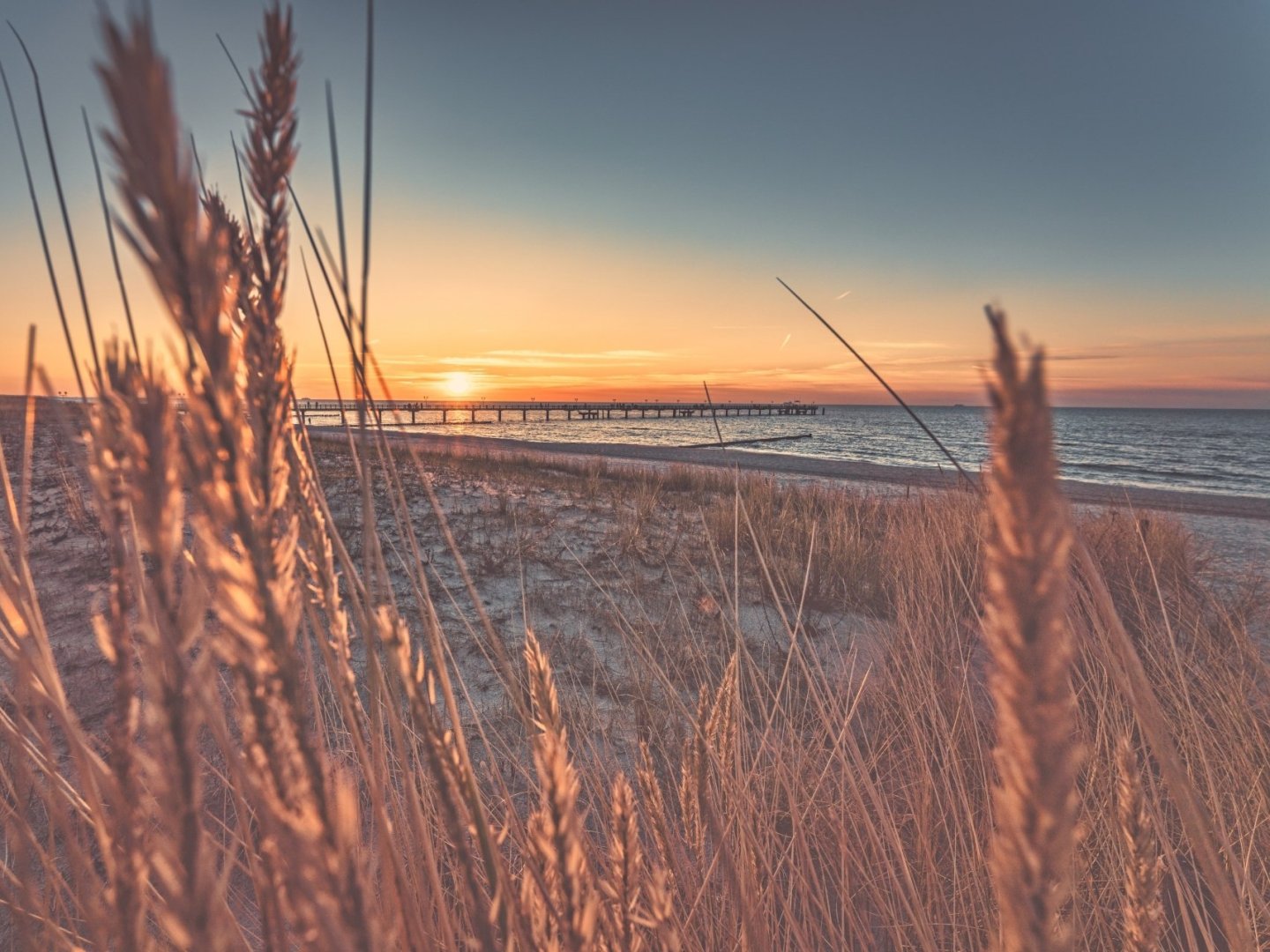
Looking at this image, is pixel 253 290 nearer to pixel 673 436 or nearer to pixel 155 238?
pixel 155 238

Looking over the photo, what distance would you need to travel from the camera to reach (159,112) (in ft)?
→ 0.88

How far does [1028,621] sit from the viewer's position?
274 millimetres

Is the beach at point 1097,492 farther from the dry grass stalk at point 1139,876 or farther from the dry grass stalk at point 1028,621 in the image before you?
the dry grass stalk at point 1028,621

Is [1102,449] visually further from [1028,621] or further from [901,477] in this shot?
[1028,621]

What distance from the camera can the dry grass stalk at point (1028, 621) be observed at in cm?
26

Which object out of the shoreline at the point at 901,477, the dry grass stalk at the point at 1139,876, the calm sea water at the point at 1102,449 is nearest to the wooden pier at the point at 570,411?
the calm sea water at the point at 1102,449

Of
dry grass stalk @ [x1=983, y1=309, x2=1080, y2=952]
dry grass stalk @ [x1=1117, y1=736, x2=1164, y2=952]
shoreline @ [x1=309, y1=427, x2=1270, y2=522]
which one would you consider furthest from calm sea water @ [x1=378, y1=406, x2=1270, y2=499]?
dry grass stalk @ [x1=983, y1=309, x2=1080, y2=952]

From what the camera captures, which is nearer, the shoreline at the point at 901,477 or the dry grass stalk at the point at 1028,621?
the dry grass stalk at the point at 1028,621

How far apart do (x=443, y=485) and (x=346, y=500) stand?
2.22m

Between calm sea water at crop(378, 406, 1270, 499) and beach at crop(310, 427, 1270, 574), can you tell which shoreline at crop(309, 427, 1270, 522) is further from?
calm sea water at crop(378, 406, 1270, 499)

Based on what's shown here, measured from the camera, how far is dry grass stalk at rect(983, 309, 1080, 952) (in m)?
0.26

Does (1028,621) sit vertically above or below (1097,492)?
above

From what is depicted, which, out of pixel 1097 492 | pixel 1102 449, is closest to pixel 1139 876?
pixel 1097 492

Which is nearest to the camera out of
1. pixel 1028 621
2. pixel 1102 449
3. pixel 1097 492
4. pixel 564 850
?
pixel 1028 621
